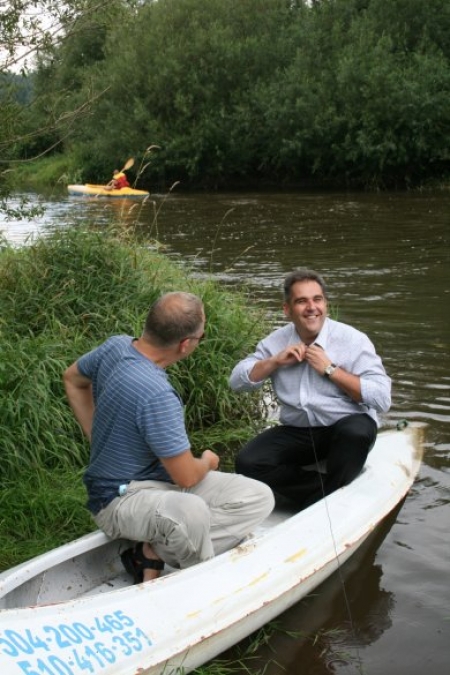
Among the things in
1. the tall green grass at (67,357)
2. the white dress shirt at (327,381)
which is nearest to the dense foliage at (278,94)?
the tall green grass at (67,357)

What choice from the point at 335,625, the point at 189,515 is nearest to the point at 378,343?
the point at 335,625

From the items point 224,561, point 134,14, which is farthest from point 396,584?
point 134,14

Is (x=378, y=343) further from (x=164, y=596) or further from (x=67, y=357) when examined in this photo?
(x=164, y=596)

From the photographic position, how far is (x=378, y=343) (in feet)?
29.7

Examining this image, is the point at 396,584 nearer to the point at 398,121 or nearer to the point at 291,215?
the point at 291,215

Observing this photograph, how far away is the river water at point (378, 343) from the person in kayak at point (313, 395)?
0.53m

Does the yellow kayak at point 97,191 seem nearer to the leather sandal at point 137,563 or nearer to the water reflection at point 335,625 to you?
the water reflection at point 335,625

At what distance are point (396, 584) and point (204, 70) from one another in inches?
1301

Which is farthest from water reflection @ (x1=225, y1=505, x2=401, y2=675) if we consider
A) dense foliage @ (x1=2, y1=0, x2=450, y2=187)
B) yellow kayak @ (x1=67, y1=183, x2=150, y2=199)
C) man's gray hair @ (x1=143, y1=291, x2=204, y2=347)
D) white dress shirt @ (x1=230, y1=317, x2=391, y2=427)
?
dense foliage @ (x1=2, y1=0, x2=450, y2=187)

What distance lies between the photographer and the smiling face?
4602mm

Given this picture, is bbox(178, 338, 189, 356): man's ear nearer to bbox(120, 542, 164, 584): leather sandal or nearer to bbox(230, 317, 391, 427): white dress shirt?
bbox(120, 542, 164, 584): leather sandal

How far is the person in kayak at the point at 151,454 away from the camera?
3.56 meters

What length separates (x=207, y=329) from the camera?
6.73m

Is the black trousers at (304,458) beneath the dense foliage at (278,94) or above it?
beneath
